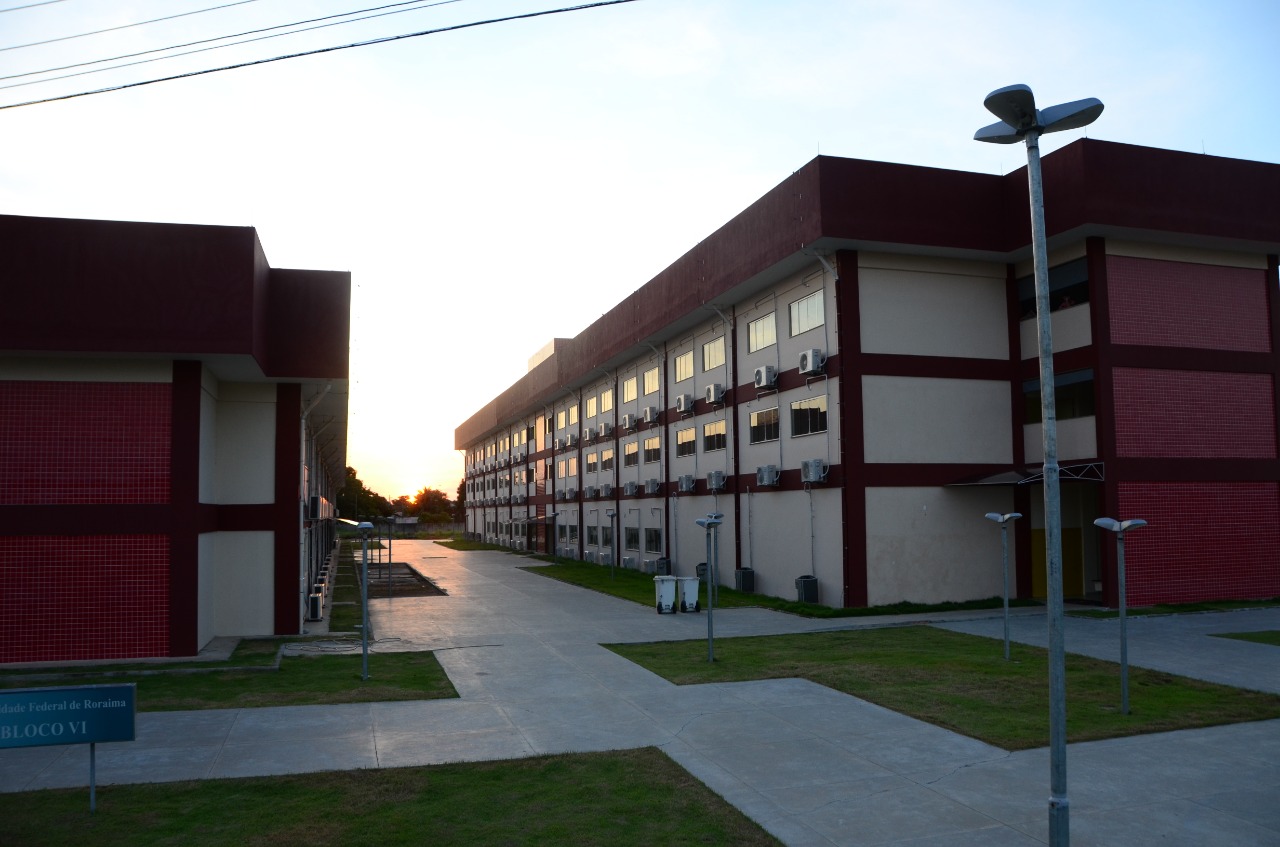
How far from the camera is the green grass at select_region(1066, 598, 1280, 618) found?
24030mm

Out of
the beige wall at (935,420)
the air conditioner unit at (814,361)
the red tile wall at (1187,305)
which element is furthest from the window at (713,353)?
the red tile wall at (1187,305)

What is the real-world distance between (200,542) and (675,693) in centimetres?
1040

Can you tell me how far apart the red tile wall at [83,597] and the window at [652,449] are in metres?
25.4

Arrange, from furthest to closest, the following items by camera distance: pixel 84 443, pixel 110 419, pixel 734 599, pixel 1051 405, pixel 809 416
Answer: pixel 734 599 < pixel 809 416 < pixel 110 419 < pixel 84 443 < pixel 1051 405

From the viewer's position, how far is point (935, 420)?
26.8m

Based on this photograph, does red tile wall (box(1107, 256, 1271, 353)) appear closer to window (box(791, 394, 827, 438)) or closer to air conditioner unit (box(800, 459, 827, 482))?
window (box(791, 394, 827, 438))

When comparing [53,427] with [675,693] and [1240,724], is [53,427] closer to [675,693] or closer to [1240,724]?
[675,693]

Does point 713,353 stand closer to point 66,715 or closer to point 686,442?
point 686,442

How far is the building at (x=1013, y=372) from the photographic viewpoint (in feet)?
82.3

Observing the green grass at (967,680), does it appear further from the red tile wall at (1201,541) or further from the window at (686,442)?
the window at (686,442)

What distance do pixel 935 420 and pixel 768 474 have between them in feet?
17.5

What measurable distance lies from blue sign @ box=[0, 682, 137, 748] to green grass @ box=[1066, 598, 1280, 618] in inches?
847

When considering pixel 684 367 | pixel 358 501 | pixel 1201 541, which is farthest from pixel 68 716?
pixel 358 501

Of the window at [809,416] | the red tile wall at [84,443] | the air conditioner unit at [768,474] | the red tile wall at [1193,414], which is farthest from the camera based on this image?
the air conditioner unit at [768,474]
